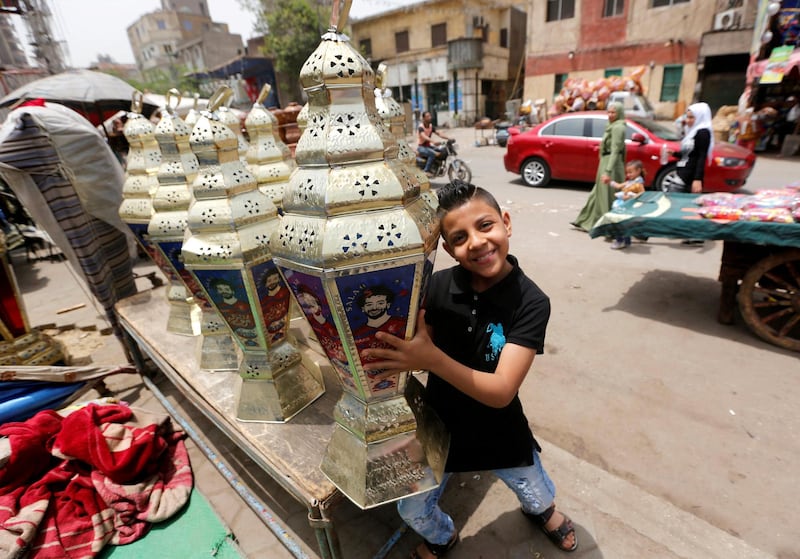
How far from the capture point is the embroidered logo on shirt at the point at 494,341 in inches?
45.8

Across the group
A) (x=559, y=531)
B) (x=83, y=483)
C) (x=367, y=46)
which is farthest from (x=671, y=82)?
(x=83, y=483)

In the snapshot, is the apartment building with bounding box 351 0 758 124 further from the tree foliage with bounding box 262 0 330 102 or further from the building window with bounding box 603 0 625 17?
the tree foliage with bounding box 262 0 330 102

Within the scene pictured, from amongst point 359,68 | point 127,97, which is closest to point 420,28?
point 127,97

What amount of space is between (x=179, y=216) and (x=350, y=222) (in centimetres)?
135

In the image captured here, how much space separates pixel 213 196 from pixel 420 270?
36.7 inches

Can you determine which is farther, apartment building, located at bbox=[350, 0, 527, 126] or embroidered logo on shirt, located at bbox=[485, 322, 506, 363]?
apartment building, located at bbox=[350, 0, 527, 126]

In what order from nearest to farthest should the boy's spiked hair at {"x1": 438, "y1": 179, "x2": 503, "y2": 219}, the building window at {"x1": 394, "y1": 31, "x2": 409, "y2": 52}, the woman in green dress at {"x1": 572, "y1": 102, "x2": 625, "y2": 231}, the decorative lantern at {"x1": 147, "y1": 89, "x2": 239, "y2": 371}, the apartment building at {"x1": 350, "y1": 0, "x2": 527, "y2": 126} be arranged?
the boy's spiked hair at {"x1": 438, "y1": 179, "x2": 503, "y2": 219}, the decorative lantern at {"x1": 147, "y1": 89, "x2": 239, "y2": 371}, the woman in green dress at {"x1": 572, "y1": 102, "x2": 625, "y2": 231}, the apartment building at {"x1": 350, "y1": 0, "x2": 527, "y2": 126}, the building window at {"x1": 394, "y1": 31, "x2": 409, "y2": 52}

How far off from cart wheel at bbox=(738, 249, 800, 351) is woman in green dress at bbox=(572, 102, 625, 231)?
2.19m

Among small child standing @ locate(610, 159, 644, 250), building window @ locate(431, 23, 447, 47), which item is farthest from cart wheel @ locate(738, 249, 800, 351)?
building window @ locate(431, 23, 447, 47)

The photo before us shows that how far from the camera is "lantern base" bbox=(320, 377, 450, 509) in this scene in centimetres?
119

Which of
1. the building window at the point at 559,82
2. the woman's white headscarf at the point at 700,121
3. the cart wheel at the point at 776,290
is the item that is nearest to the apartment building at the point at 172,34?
the building window at the point at 559,82

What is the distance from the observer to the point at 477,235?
3.37ft

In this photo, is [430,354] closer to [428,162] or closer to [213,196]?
[213,196]

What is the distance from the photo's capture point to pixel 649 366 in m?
2.64
